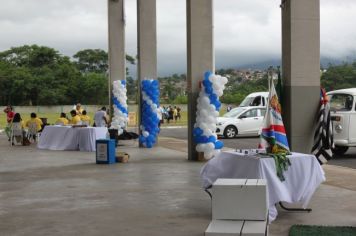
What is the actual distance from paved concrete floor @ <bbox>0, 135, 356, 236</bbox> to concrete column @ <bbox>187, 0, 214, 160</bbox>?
2.10 m

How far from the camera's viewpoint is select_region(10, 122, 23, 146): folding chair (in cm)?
2555

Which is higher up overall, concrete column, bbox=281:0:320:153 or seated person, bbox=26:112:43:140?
concrete column, bbox=281:0:320:153

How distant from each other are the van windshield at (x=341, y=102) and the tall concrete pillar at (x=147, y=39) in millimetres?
7580

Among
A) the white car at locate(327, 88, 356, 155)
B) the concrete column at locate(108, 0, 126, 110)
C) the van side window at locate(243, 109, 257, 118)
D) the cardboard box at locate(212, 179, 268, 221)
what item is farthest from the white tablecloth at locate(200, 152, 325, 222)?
the concrete column at locate(108, 0, 126, 110)

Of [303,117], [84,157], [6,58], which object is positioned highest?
[6,58]

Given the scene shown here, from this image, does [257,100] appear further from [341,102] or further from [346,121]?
[346,121]

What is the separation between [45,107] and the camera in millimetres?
84875

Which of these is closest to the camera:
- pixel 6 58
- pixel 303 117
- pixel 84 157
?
pixel 303 117

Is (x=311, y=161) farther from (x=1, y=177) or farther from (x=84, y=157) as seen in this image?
(x=84, y=157)

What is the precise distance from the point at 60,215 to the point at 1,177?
552 centimetres

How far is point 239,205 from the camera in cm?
699

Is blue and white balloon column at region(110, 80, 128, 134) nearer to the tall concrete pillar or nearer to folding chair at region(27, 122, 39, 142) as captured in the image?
the tall concrete pillar

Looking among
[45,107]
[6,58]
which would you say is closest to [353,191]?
[45,107]

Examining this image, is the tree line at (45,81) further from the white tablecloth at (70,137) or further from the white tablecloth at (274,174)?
the white tablecloth at (274,174)
